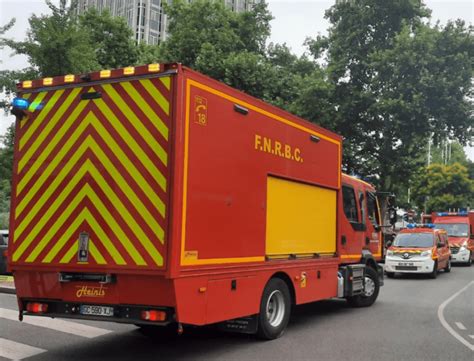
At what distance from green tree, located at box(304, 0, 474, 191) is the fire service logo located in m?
20.1

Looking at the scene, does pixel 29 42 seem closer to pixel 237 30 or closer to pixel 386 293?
pixel 386 293

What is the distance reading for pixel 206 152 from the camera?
20.8ft

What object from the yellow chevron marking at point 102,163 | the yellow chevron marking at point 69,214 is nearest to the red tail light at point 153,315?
the yellow chevron marking at point 69,214

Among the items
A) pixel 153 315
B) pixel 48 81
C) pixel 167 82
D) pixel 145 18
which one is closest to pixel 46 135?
pixel 48 81

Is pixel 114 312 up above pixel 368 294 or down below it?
above

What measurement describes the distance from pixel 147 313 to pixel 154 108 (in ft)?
7.37

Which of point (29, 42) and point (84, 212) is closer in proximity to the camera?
point (84, 212)

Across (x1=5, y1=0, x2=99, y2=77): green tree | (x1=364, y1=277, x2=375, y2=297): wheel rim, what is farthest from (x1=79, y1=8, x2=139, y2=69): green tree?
(x1=364, y1=277, x2=375, y2=297): wheel rim

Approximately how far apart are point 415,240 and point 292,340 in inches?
516

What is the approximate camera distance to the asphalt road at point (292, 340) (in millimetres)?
6746

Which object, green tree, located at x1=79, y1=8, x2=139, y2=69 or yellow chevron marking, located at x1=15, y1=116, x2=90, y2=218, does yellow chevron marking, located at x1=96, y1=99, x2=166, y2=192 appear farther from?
green tree, located at x1=79, y1=8, x2=139, y2=69

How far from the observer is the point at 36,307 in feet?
21.3

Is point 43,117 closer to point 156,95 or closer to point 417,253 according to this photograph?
point 156,95

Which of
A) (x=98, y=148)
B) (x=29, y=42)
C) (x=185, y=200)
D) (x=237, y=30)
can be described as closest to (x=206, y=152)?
(x=185, y=200)
